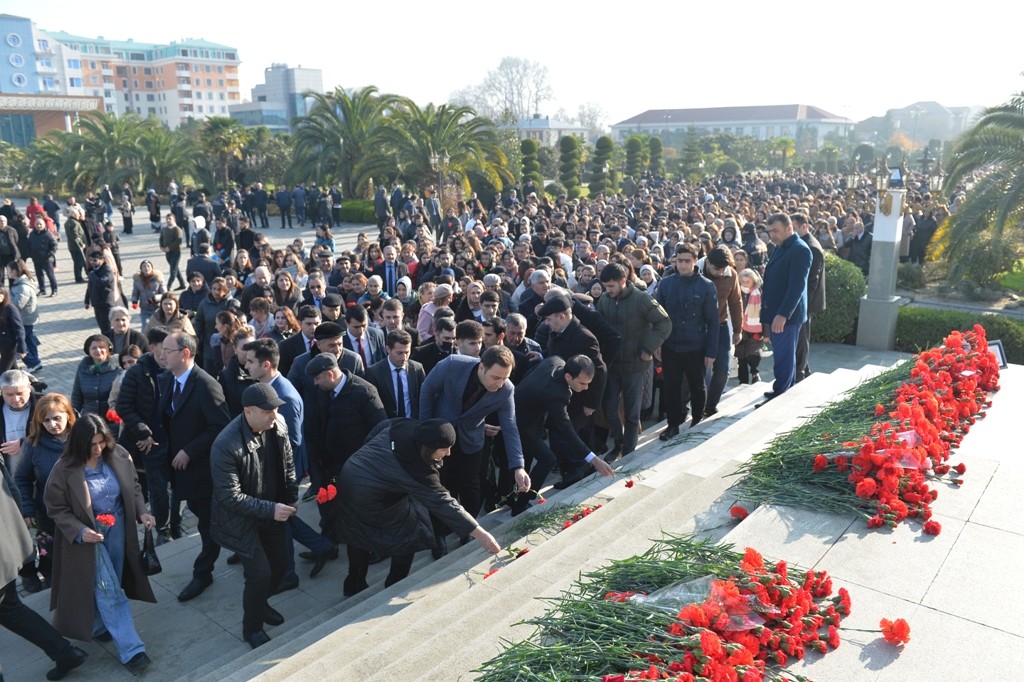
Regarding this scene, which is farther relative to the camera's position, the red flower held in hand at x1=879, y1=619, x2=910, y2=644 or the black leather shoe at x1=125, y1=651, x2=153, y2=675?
the black leather shoe at x1=125, y1=651, x2=153, y2=675

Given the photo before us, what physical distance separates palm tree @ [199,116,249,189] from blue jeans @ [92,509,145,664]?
3322 cm

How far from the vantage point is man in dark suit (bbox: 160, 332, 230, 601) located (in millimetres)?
5664

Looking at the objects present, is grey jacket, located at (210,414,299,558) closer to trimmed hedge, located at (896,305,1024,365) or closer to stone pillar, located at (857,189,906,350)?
trimmed hedge, located at (896,305,1024,365)

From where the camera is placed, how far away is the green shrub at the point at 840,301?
1240cm

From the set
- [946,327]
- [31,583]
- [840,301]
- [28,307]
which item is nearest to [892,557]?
[31,583]

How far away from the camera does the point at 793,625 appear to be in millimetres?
3533

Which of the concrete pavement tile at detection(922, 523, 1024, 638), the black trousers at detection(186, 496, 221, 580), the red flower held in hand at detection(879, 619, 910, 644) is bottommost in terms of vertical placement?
the black trousers at detection(186, 496, 221, 580)

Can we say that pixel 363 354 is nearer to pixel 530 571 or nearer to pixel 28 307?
pixel 530 571

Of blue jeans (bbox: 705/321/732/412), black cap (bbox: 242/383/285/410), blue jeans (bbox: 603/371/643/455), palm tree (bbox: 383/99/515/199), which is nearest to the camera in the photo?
black cap (bbox: 242/383/285/410)

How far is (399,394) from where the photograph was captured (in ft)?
20.7

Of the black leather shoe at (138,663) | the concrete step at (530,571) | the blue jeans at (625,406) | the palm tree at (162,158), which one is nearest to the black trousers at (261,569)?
the concrete step at (530,571)

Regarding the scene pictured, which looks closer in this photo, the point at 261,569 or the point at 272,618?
the point at 261,569

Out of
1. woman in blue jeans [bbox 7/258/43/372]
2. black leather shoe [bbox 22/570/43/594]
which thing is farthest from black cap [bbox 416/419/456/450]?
woman in blue jeans [bbox 7/258/43/372]

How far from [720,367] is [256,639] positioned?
17.1 feet
